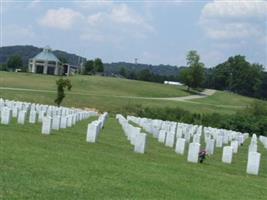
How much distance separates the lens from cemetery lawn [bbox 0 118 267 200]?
10.4 metres

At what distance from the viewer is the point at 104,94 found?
97500 mm

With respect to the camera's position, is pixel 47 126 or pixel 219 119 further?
pixel 219 119

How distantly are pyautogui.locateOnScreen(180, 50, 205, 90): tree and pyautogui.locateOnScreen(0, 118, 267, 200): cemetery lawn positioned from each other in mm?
114402

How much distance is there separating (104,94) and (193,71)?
40036 millimetres

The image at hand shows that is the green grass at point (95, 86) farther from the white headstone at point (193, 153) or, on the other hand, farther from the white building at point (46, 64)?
the white headstone at point (193, 153)

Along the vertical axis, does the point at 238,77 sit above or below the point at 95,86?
above

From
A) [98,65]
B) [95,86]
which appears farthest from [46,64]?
[95,86]

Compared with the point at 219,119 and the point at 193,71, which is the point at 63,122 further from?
the point at 193,71

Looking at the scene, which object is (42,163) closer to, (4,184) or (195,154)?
(4,184)

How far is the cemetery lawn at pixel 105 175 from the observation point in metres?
10.4

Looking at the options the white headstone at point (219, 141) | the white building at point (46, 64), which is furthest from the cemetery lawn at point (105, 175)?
the white building at point (46, 64)

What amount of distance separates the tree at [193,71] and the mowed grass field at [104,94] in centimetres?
542

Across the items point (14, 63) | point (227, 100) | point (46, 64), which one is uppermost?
point (46, 64)

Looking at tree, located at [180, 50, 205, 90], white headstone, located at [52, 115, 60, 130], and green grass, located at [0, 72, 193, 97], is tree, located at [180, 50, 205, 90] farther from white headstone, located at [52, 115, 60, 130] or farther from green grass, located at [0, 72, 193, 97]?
white headstone, located at [52, 115, 60, 130]
